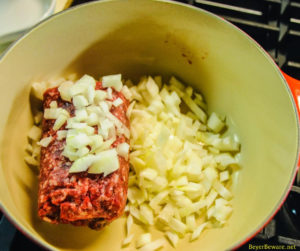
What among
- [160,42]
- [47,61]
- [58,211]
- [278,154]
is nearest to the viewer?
[58,211]

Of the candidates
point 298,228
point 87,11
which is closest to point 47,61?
point 87,11

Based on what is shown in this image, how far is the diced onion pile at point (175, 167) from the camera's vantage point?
113cm

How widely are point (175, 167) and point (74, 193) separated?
0.38m

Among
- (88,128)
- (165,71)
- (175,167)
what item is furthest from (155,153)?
(165,71)

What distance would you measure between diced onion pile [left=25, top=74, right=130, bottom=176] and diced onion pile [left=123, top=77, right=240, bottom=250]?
110 mm

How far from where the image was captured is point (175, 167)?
117 centimetres

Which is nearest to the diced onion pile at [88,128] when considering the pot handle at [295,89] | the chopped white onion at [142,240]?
the chopped white onion at [142,240]

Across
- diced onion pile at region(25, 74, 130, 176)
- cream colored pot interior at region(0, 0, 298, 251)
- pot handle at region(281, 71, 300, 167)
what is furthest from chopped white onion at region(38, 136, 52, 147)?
pot handle at region(281, 71, 300, 167)

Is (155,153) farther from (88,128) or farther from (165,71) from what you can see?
(165,71)

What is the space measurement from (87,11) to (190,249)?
839mm

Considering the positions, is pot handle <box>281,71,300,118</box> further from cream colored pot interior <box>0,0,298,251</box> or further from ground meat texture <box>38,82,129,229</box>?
ground meat texture <box>38,82,129,229</box>

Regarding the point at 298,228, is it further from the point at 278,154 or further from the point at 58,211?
the point at 58,211

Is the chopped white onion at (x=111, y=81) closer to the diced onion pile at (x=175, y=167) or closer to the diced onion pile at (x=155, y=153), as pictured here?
the diced onion pile at (x=155, y=153)

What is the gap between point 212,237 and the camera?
3.56ft
